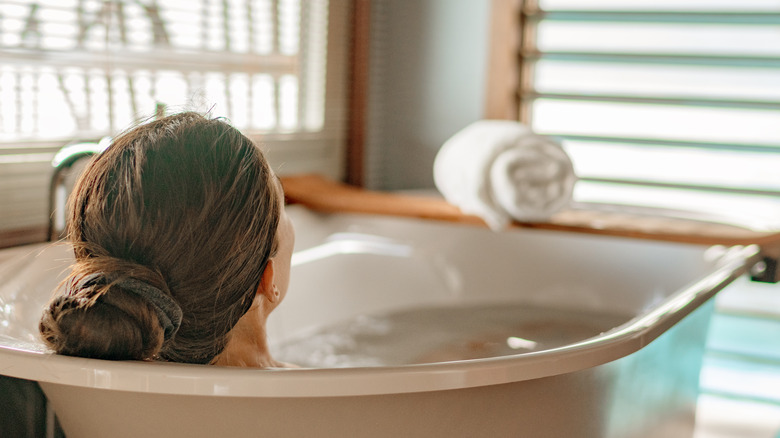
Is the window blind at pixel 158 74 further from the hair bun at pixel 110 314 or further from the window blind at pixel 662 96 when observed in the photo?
the window blind at pixel 662 96

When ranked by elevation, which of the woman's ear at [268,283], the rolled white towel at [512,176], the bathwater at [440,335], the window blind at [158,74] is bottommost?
the bathwater at [440,335]

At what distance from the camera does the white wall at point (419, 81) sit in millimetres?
3143

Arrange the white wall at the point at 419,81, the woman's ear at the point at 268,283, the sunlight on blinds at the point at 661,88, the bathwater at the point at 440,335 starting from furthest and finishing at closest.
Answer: the white wall at the point at 419,81
the sunlight on blinds at the point at 661,88
the bathwater at the point at 440,335
the woman's ear at the point at 268,283

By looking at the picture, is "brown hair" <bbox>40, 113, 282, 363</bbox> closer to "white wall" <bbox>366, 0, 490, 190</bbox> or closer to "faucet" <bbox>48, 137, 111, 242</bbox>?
"faucet" <bbox>48, 137, 111, 242</bbox>

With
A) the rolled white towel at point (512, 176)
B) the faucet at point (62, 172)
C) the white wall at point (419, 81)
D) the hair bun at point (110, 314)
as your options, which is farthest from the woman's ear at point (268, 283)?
the white wall at point (419, 81)

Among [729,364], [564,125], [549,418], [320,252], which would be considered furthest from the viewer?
[564,125]

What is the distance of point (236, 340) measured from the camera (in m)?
1.12

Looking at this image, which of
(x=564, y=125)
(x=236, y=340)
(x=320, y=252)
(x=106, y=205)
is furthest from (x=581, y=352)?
(x=564, y=125)

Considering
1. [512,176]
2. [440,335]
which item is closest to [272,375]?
[440,335]

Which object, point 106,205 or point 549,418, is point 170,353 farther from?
point 549,418

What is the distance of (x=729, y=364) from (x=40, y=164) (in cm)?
218

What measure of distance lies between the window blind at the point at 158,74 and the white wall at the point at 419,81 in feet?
0.49

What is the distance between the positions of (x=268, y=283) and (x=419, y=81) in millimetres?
2267

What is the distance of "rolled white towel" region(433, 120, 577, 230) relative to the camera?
242 cm
